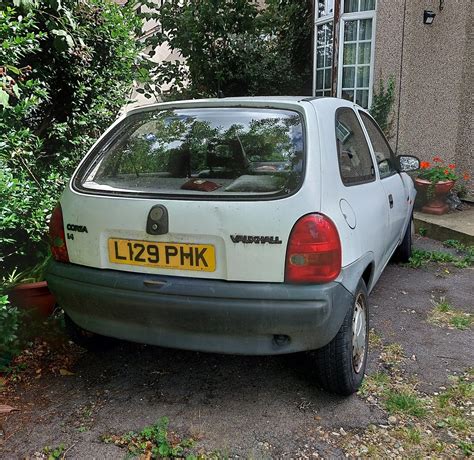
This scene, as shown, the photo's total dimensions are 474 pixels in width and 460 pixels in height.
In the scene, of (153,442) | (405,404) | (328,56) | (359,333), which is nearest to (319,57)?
(328,56)

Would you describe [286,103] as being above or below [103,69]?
below

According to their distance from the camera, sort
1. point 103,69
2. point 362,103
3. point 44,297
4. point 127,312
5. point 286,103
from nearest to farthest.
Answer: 1. point 127,312
2. point 286,103
3. point 44,297
4. point 103,69
5. point 362,103

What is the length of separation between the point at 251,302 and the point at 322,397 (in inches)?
34.3

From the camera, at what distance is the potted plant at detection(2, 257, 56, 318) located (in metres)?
3.17

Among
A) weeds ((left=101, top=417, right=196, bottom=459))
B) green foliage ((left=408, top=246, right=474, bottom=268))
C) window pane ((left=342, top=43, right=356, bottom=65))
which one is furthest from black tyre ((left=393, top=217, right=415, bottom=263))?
window pane ((left=342, top=43, right=356, bottom=65))

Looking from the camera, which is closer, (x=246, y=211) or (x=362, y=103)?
(x=246, y=211)

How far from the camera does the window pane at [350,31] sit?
8062 mm

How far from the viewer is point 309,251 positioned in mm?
2146

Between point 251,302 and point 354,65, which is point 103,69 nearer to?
point 251,302

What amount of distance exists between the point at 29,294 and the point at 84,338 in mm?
590

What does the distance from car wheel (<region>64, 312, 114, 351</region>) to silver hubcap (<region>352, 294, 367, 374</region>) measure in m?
1.53

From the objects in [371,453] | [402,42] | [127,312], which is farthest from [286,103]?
[402,42]

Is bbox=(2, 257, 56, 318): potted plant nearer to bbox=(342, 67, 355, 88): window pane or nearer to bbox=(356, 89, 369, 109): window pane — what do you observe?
bbox=(356, 89, 369, 109): window pane

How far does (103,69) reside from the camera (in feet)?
13.4
